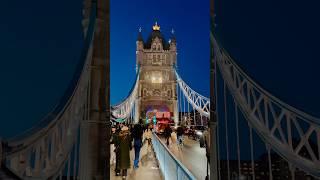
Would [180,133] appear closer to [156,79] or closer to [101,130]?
[101,130]

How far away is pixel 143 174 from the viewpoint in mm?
7500

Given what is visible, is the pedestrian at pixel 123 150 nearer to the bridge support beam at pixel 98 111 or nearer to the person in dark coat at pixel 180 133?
the bridge support beam at pixel 98 111

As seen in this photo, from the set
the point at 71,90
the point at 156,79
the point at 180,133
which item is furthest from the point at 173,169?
the point at 156,79

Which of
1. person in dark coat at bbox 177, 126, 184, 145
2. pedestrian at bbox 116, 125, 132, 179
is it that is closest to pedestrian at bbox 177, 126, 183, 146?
person in dark coat at bbox 177, 126, 184, 145

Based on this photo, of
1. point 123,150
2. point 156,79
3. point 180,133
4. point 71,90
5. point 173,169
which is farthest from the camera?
point 156,79

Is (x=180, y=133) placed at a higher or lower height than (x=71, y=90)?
lower

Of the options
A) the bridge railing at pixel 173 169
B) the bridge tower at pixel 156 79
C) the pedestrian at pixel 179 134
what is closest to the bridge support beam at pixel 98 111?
the bridge railing at pixel 173 169

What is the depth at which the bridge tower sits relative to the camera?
5997 cm

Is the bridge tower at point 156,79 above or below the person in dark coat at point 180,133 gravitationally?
above

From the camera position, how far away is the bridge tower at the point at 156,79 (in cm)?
5997

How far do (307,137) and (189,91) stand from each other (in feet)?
138

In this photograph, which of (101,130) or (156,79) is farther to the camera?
(156,79)

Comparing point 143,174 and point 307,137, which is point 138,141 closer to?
point 143,174

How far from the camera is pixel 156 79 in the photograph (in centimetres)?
6216
